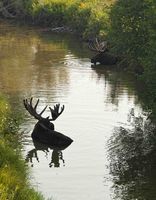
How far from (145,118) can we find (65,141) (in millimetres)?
Result: 5934

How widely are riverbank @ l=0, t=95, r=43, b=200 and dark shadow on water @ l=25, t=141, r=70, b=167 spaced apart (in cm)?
55

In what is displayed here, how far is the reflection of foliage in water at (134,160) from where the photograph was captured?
1958cm

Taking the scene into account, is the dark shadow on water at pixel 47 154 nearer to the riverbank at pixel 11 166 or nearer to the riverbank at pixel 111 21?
the riverbank at pixel 11 166

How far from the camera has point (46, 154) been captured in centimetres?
2347

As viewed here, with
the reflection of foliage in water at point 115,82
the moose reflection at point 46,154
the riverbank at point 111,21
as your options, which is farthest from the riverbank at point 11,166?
the reflection of foliage in water at point 115,82

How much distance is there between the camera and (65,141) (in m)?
24.2

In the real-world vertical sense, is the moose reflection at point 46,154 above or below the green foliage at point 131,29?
below

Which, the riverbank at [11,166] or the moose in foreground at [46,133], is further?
the moose in foreground at [46,133]

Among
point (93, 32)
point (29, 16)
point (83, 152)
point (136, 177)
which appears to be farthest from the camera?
point (29, 16)

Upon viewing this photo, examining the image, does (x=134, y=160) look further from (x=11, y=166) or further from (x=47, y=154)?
(x=11, y=166)

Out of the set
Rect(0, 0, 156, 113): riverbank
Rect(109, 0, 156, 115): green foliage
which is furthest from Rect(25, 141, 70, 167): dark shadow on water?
Rect(109, 0, 156, 115): green foliage

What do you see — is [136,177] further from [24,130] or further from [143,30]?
[143,30]

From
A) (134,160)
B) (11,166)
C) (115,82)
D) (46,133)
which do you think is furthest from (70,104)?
(11,166)

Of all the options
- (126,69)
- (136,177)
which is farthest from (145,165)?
(126,69)
